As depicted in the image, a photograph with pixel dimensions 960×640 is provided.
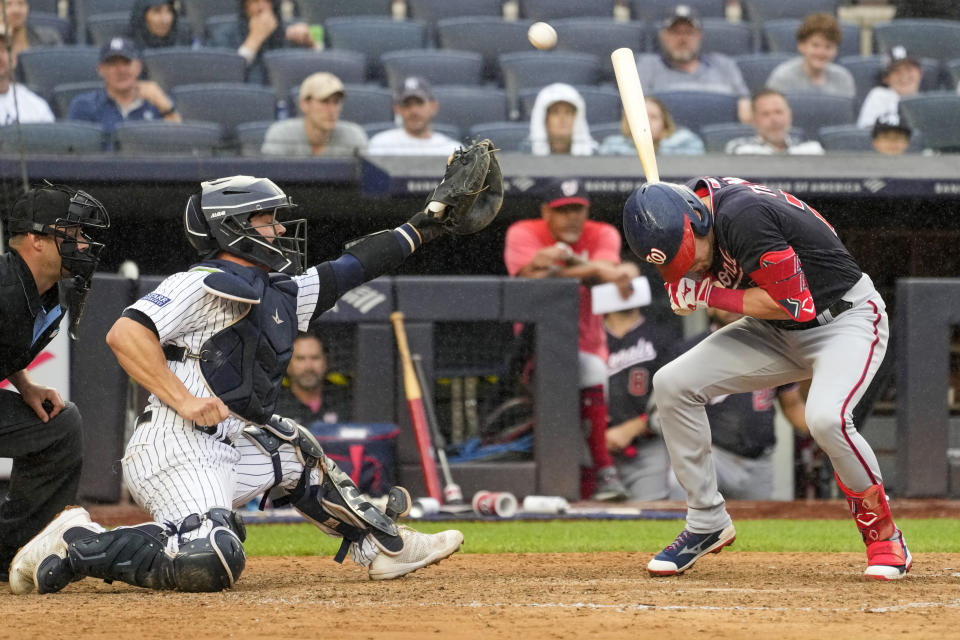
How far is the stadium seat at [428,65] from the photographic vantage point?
347 inches

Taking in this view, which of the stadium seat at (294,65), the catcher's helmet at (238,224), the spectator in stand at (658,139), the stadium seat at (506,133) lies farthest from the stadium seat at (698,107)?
the catcher's helmet at (238,224)

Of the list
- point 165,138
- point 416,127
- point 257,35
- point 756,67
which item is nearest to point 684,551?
point 416,127

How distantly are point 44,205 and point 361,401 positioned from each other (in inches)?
109

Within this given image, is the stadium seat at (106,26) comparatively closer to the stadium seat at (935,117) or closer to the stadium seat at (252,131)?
the stadium seat at (252,131)

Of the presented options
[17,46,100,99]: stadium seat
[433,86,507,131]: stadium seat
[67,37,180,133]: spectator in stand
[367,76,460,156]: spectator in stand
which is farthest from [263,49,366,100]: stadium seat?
[367,76,460,156]: spectator in stand

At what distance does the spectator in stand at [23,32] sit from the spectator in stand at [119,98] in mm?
592

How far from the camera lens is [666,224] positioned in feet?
12.8

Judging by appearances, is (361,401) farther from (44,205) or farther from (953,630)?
(953,630)

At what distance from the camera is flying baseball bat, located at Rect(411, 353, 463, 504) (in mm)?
6355

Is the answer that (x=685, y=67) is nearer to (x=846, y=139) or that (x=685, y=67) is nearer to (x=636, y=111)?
(x=846, y=139)

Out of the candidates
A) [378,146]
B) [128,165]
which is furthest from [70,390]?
[378,146]

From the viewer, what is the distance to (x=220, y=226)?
396cm

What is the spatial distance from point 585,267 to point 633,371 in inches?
23.8

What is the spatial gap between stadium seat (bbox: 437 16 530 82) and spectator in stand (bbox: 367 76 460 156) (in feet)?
5.85
